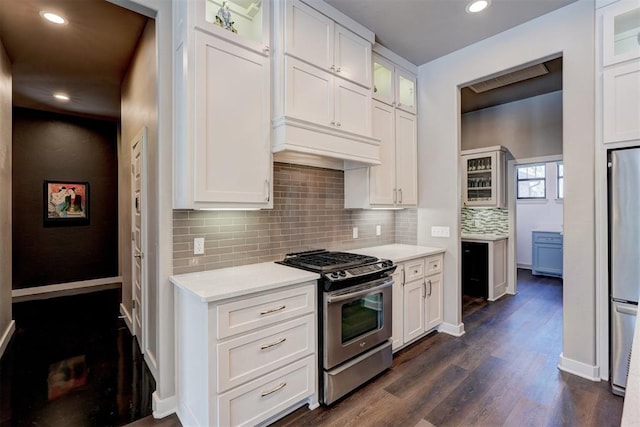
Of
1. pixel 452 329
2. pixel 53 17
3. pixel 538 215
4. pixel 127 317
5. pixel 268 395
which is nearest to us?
pixel 268 395

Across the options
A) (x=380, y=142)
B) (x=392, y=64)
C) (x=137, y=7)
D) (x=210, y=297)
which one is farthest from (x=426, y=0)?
(x=210, y=297)

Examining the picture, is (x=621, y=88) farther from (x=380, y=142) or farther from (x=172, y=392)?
(x=172, y=392)

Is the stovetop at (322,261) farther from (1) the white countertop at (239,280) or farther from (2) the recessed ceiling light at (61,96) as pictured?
(2) the recessed ceiling light at (61,96)

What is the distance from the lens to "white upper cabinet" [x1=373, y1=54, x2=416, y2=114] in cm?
327

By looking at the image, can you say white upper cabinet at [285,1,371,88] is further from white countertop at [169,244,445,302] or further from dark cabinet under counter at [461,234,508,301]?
dark cabinet under counter at [461,234,508,301]

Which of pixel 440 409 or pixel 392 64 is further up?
pixel 392 64

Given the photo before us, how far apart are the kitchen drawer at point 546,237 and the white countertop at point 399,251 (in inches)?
165

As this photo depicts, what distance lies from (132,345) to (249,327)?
6.92 ft

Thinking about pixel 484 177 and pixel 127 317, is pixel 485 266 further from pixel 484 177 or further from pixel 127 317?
pixel 127 317

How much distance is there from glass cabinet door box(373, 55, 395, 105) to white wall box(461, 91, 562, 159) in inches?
123

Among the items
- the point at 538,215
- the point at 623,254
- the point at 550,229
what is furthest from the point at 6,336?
the point at 538,215

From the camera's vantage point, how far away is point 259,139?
223 cm

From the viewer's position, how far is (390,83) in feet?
11.1

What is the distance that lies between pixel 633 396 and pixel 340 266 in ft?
5.86
